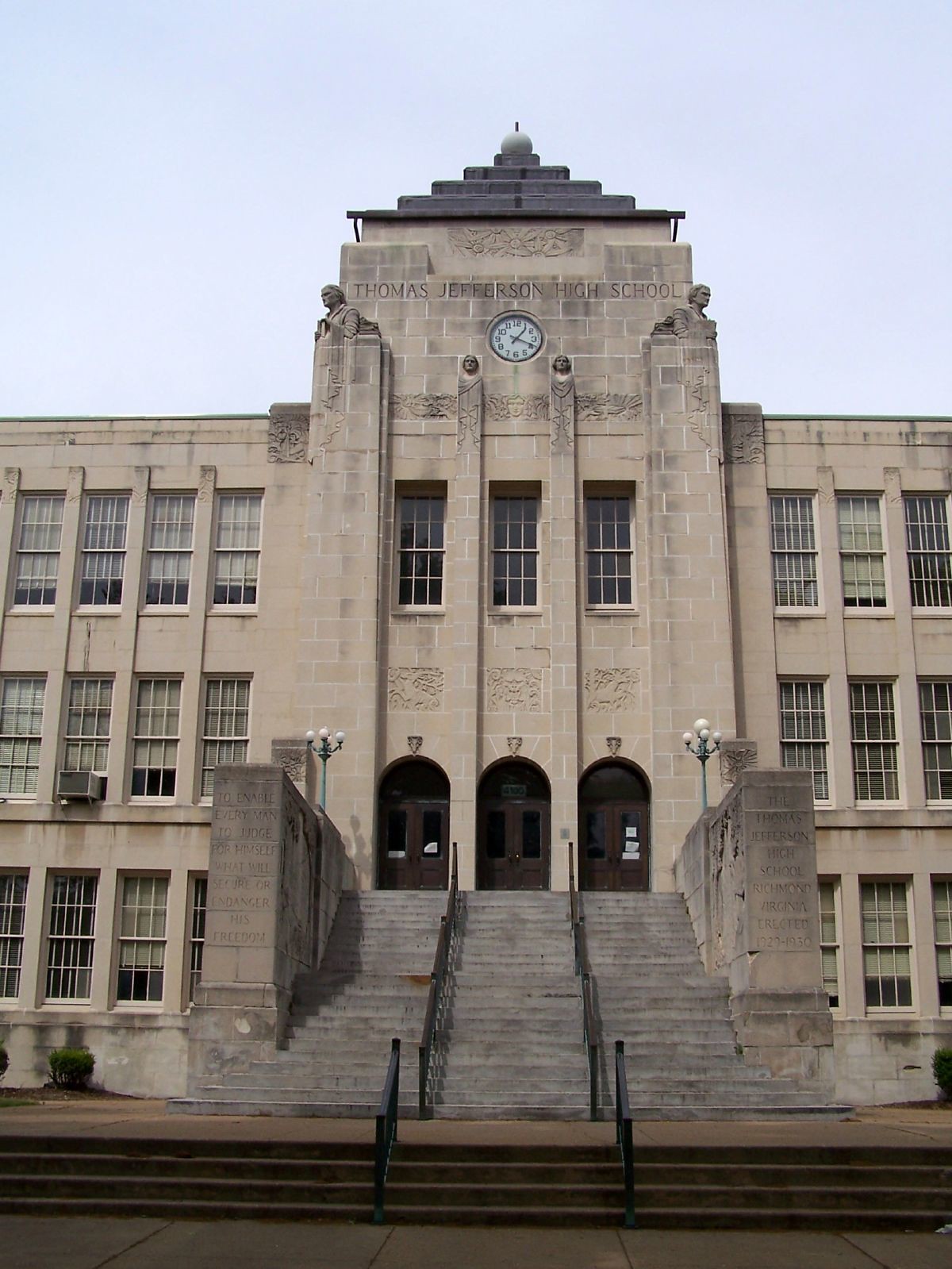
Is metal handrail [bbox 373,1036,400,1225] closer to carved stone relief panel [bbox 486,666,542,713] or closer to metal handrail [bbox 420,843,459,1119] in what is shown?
metal handrail [bbox 420,843,459,1119]

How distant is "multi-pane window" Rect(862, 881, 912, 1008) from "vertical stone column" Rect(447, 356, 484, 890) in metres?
7.68

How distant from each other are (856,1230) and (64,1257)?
6.39 metres

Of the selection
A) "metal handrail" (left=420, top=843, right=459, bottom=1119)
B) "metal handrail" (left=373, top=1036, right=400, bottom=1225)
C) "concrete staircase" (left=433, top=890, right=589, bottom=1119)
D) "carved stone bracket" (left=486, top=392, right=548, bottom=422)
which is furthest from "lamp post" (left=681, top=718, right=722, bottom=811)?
"metal handrail" (left=373, top=1036, right=400, bottom=1225)

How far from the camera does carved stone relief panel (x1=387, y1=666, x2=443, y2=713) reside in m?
27.2

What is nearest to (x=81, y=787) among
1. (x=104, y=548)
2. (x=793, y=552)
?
(x=104, y=548)

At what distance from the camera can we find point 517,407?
28547 millimetres

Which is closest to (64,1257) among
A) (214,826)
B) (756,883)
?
(214,826)

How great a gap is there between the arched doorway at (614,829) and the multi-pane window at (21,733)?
11041mm

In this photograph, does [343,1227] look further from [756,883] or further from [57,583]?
[57,583]

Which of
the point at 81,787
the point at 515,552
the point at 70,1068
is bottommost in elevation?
the point at 70,1068

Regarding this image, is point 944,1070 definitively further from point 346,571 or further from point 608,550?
point 346,571

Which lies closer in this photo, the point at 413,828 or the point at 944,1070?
the point at 944,1070

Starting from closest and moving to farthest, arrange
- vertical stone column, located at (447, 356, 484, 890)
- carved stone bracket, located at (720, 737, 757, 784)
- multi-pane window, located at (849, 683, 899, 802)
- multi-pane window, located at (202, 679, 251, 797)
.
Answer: carved stone bracket, located at (720, 737, 757, 784) → vertical stone column, located at (447, 356, 484, 890) → multi-pane window, located at (849, 683, 899, 802) → multi-pane window, located at (202, 679, 251, 797)

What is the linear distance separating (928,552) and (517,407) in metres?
9.00
